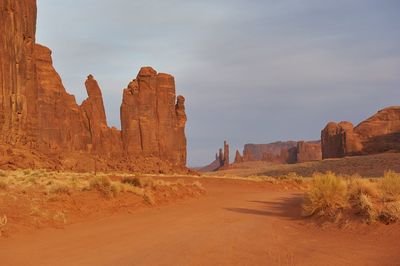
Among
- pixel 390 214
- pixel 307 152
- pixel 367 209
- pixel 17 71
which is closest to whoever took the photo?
pixel 390 214

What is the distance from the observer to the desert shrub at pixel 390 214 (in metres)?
9.63

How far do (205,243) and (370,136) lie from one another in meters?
104

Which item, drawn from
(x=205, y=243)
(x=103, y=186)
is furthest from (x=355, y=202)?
(x=103, y=186)

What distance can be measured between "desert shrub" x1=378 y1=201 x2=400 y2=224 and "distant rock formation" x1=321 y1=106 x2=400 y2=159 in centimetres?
9673

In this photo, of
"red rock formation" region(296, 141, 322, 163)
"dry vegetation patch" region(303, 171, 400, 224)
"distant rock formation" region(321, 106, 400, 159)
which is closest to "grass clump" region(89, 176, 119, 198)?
"dry vegetation patch" region(303, 171, 400, 224)

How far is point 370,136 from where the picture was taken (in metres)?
105

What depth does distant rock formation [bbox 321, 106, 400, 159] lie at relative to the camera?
3999 inches

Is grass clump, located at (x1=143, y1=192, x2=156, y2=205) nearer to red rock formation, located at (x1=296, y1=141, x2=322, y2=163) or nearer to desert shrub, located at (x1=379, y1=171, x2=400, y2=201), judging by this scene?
desert shrub, located at (x1=379, y1=171, x2=400, y2=201)

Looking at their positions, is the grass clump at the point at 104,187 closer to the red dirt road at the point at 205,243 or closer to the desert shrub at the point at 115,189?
the desert shrub at the point at 115,189

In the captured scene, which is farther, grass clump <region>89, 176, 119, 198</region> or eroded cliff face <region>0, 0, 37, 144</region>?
eroded cliff face <region>0, 0, 37, 144</region>

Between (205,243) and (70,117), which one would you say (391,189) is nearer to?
(205,243)

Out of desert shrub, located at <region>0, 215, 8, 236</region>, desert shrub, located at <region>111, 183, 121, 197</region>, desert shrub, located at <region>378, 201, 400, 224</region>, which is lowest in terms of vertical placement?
desert shrub, located at <region>0, 215, 8, 236</region>

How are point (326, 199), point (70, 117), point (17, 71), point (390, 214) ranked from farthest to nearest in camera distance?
point (70, 117), point (17, 71), point (326, 199), point (390, 214)

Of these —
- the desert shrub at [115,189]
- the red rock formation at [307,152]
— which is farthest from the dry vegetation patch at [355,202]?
the red rock formation at [307,152]
